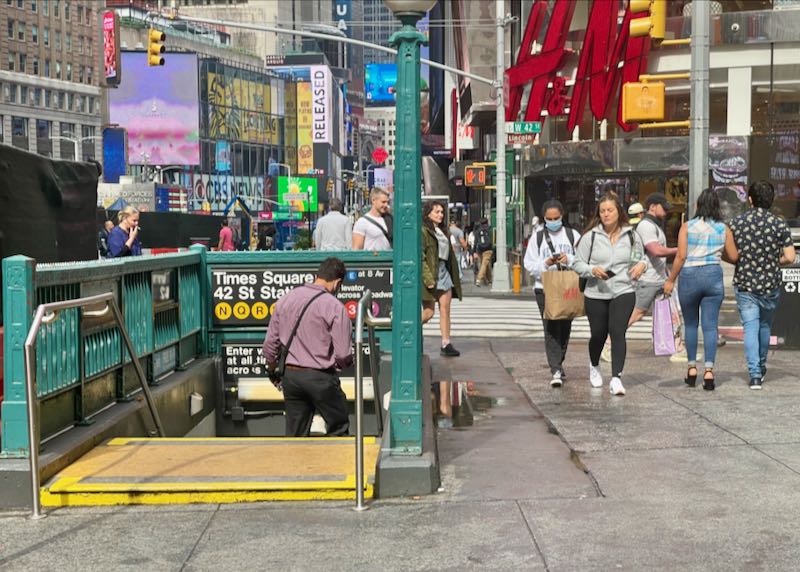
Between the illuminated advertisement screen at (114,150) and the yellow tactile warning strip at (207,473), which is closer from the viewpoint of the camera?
the yellow tactile warning strip at (207,473)

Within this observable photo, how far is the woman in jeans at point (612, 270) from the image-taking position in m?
9.93

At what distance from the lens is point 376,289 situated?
11.3 metres

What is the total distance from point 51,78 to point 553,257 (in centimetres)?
14758

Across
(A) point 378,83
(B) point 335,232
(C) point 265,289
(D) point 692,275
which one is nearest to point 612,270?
(D) point 692,275

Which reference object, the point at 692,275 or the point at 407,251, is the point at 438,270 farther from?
the point at 407,251

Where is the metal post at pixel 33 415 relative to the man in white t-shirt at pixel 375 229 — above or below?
below

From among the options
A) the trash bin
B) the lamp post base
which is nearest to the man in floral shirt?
the trash bin

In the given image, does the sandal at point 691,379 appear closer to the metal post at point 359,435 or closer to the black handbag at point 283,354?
the black handbag at point 283,354

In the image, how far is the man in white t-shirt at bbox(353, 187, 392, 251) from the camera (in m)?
12.6

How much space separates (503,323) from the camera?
58.5ft

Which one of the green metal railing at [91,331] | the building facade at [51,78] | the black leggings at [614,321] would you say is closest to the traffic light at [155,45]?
the green metal railing at [91,331]

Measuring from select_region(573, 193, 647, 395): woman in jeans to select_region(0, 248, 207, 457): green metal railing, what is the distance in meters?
3.84

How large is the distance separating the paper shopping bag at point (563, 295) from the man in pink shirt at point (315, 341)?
2822mm

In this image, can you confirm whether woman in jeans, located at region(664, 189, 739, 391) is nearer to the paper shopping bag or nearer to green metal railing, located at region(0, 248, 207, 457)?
the paper shopping bag
